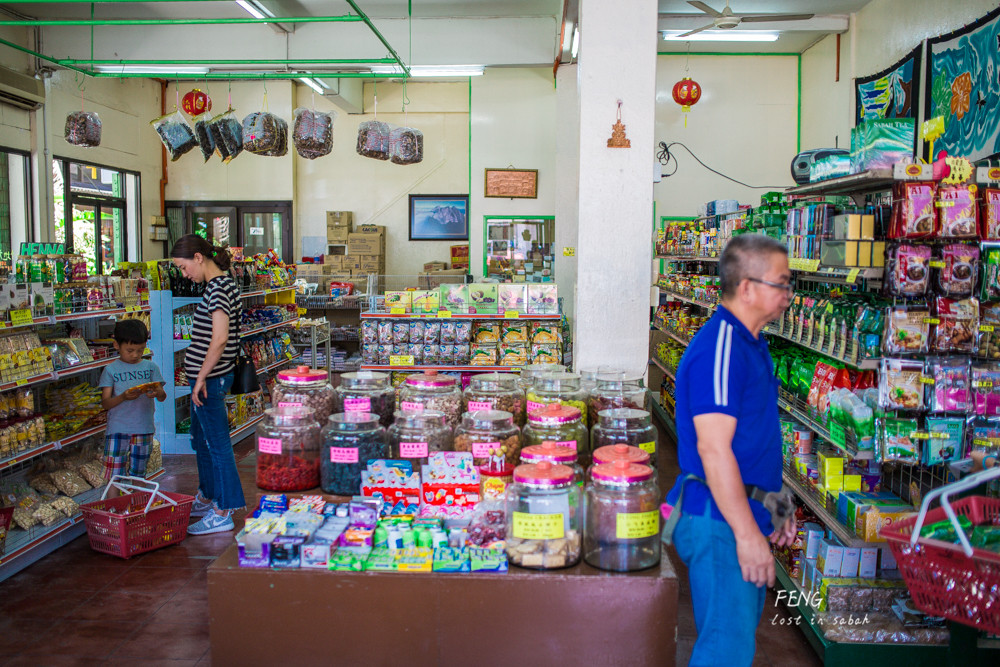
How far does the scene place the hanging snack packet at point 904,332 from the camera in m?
3.11

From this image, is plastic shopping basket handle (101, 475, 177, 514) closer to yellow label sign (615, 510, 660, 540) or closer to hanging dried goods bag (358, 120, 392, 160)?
yellow label sign (615, 510, 660, 540)

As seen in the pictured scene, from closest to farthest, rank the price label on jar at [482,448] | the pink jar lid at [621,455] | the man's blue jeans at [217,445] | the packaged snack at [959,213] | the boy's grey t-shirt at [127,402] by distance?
the pink jar lid at [621,455] → the price label on jar at [482,448] → the packaged snack at [959,213] → the man's blue jeans at [217,445] → the boy's grey t-shirt at [127,402]

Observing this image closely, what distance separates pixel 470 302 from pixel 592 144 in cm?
196

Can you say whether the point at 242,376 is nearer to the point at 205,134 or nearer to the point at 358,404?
the point at 358,404

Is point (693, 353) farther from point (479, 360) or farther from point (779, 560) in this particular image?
point (479, 360)

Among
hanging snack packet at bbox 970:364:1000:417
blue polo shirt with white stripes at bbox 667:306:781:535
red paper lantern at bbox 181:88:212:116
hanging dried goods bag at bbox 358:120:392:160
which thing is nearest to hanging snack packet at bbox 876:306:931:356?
hanging snack packet at bbox 970:364:1000:417

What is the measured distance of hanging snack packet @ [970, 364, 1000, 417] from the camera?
310cm

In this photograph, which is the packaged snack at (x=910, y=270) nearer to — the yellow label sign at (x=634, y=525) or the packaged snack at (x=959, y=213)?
the packaged snack at (x=959, y=213)

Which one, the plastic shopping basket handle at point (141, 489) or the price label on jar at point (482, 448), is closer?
the price label on jar at point (482, 448)

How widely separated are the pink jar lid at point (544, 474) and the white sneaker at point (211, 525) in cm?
317

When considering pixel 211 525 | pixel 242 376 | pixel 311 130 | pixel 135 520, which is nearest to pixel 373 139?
pixel 311 130

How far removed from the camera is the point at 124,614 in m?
3.73

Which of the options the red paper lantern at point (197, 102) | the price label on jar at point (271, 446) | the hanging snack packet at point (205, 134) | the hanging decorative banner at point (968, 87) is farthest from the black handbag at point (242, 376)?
the hanging decorative banner at point (968, 87)

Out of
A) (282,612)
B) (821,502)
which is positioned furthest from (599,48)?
(282,612)
